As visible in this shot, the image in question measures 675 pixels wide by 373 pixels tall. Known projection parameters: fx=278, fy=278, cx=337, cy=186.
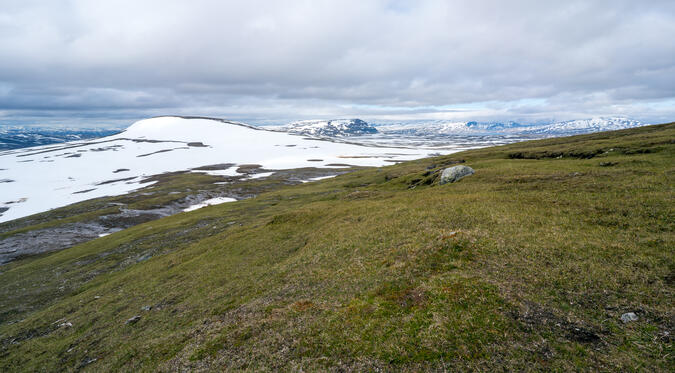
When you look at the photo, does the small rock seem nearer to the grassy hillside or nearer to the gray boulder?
the grassy hillside

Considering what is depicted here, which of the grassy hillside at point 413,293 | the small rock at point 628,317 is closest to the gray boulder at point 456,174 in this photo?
the grassy hillside at point 413,293

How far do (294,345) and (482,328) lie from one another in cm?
1013

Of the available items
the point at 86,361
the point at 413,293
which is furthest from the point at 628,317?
the point at 86,361

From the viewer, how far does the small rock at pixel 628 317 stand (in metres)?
13.3

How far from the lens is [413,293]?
59.0 feet

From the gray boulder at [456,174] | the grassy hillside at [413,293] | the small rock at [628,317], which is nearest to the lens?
the small rock at [628,317]

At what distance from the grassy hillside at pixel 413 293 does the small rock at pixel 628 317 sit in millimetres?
221

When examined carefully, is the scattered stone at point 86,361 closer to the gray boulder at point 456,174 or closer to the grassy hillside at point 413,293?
the grassy hillside at point 413,293

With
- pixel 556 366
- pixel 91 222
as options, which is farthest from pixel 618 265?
pixel 91 222

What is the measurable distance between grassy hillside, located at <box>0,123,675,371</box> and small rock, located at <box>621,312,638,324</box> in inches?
8.7

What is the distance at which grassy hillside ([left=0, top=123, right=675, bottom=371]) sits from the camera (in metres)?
13.4

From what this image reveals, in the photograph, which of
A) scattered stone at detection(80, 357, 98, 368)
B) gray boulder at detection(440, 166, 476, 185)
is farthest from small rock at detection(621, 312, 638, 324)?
gray boulder at detection(440, 166, 476, 185)

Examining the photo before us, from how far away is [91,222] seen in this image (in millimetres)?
87375

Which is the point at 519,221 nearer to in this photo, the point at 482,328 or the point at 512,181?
the point at 482,328
